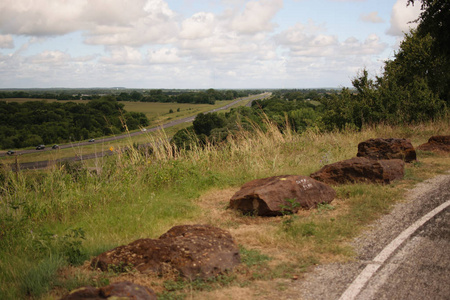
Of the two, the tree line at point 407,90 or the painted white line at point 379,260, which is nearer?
the painted white line at point 379,260

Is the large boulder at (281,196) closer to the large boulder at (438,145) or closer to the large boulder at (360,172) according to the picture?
the large boulder at (360,172)

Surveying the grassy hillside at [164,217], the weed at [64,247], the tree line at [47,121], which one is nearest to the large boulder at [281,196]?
the grassy hillside at [164,217]

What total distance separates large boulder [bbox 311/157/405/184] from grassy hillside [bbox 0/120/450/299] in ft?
0.98

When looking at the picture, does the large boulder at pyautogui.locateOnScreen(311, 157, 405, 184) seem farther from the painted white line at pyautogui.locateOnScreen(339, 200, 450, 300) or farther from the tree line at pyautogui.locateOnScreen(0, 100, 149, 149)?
the tree line at pyautogui.locateOnScreen(0, 100, 149, 149)

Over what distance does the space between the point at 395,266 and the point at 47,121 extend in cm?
5860

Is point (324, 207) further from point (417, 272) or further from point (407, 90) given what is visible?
point (407, 90)

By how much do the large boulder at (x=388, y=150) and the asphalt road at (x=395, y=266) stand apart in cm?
379

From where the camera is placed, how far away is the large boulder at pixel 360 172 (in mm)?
7672

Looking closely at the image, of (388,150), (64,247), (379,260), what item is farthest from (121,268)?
(388,150)

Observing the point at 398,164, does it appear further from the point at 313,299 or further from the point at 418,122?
the point at 418,122

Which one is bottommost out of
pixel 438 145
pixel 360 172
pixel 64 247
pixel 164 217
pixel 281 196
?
pixel 164 217

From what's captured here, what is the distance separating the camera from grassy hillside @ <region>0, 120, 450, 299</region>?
12.6 ft

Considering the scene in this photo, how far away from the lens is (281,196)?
626 cm

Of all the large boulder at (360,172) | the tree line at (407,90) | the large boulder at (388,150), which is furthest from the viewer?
the tree line at (407,90)
